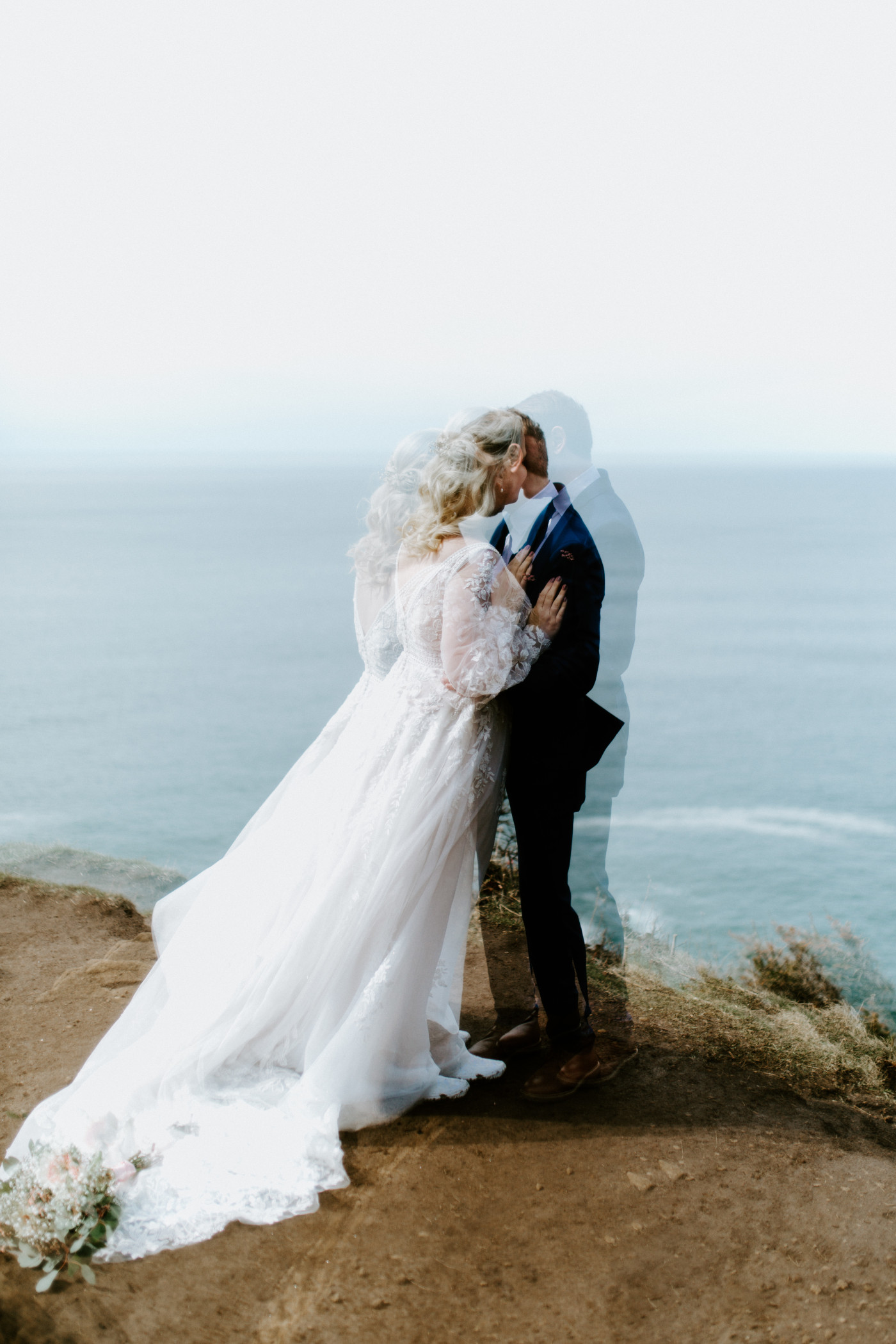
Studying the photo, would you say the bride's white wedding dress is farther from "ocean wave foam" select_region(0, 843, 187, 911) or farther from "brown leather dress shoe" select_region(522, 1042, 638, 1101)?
"ocean wave foam" select_region(0, 843, 187, 911)

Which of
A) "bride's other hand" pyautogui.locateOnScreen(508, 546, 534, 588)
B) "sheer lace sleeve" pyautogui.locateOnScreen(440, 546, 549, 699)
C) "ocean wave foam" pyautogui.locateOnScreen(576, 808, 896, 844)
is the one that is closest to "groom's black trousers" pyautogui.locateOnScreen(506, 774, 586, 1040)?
"sheer lace sleeve" pyautogui.locateOnScreen(440, 546, 549, 699)

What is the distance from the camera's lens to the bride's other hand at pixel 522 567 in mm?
3271

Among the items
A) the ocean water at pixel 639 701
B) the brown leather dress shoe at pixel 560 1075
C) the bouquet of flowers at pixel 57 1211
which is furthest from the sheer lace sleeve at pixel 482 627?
the ocean water at pixel 639 701

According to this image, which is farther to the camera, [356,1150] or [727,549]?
[727,549]

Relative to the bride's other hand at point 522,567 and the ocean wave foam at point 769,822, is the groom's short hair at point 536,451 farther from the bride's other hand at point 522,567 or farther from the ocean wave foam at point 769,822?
the ocean wave foam at point 769,822

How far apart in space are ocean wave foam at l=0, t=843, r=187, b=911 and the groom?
9.46ft

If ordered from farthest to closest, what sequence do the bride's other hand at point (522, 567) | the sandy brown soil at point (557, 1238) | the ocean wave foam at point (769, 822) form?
the ocean wave foam at point (769, 822) → the bride's other hand at point (522, 567) → the sandy brown soil at point (557, 1238)

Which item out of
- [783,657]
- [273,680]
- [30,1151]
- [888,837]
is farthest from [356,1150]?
[783,657]

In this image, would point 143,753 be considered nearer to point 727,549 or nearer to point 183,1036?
point 183,1036

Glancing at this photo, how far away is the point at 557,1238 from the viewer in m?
2.68

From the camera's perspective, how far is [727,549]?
392 ft

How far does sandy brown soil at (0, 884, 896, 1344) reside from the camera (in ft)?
7.70

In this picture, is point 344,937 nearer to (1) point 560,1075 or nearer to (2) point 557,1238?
(1) point 560,1075

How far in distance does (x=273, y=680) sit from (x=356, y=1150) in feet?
263
